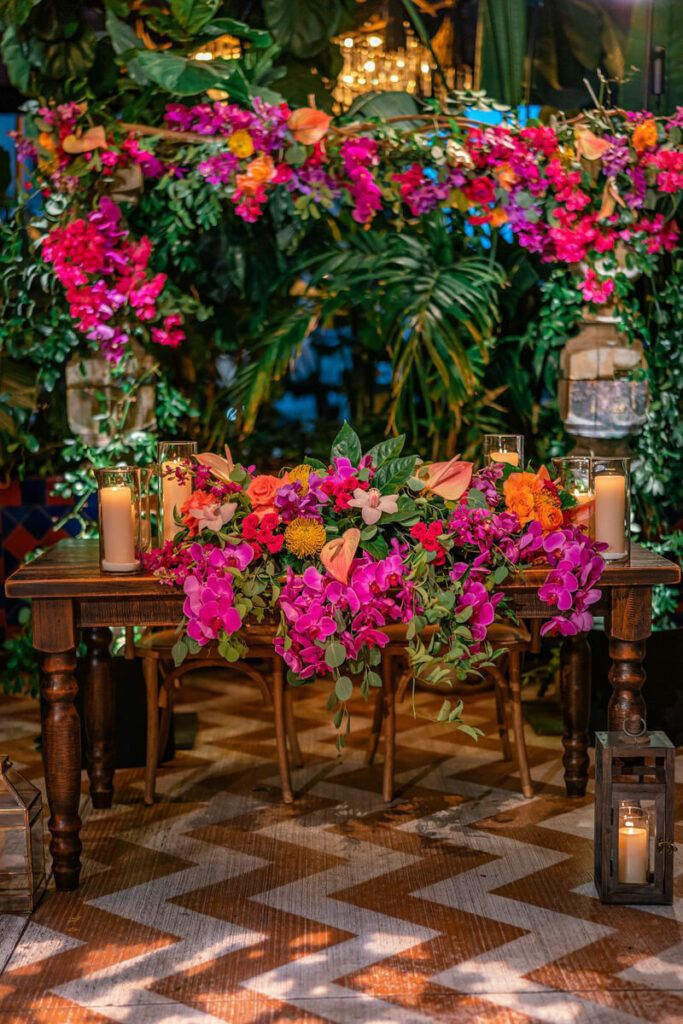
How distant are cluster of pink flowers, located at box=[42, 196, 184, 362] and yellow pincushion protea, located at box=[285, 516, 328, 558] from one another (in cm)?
153

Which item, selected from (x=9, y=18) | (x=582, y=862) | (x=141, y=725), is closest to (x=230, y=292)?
(x=9, y=18)

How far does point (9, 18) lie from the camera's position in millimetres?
4266

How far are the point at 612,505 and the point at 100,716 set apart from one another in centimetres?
159

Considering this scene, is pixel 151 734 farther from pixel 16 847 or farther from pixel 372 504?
pixel 372 504

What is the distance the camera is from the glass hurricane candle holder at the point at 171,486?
341cm

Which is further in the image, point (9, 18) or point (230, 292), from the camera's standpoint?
point (230, 292)

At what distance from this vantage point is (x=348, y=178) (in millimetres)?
4461

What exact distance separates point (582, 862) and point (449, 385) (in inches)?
63.5

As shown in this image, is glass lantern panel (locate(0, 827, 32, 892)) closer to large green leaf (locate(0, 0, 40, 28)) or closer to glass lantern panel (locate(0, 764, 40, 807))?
glass lantern panel (locate(0, 764, 40, 807))

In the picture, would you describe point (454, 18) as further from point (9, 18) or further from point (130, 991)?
point (130, 991)

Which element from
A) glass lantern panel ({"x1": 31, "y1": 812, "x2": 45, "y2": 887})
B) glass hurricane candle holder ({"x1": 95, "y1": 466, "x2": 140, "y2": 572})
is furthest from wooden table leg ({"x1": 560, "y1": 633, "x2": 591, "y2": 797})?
glass lantern panel ({"x1": 31, "y1": 812, "x2": 45, "y2": 887})

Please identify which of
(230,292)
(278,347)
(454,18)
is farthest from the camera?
(454,18)

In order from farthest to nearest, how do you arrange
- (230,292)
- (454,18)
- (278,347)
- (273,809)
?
(454,18), (230,292), (278,347), (273,809)

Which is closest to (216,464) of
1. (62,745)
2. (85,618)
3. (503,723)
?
(85,618)
